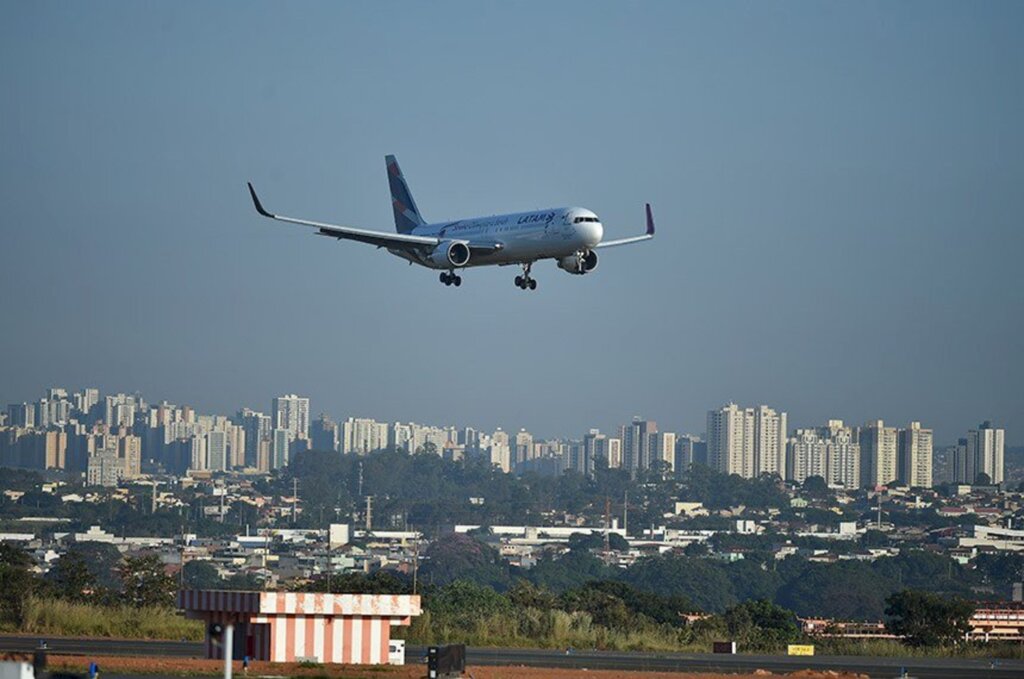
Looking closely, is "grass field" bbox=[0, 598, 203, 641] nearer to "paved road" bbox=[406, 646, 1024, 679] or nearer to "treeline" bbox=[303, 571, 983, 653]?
"treeline" bbox=[303, 571, 983, 653]

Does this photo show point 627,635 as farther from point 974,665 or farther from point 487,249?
point 487,249

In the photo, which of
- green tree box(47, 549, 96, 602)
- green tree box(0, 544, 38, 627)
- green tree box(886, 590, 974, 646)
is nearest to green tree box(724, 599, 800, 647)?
green tree box(886, 590, 974, 646)

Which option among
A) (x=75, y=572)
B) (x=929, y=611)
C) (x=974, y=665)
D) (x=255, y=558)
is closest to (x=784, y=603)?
(x=255, y=558)

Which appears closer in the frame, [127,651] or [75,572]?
[127,651]

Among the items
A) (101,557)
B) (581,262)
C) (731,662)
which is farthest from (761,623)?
(101,557)

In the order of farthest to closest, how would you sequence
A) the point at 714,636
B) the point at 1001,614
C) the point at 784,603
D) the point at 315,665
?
the point at 784,603 < the point at 1001,614 < the point at 714,636 < the point at 315,665

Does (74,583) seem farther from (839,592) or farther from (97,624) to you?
(839,592)
